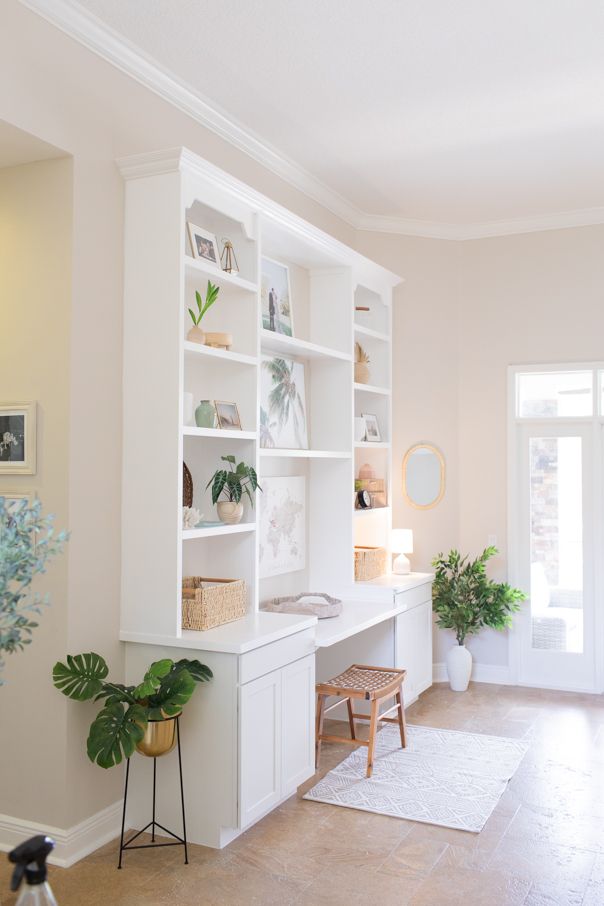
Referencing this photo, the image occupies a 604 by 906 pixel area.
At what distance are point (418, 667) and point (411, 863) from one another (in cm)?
220

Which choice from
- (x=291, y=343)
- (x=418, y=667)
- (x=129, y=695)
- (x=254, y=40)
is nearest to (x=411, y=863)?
(x=129, y=695)

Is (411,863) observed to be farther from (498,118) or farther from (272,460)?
(498,118)

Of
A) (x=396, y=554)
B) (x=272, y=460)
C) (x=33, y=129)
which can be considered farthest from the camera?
(x=396, y=554)

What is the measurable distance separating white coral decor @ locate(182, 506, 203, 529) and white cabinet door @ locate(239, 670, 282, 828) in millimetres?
722

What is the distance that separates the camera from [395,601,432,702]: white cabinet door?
5.11m

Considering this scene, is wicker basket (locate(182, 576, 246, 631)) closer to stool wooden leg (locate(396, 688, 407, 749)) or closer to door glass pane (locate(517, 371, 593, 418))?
stool wooden leg (locate(396, 688, 407, 749))

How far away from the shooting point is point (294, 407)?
504cm

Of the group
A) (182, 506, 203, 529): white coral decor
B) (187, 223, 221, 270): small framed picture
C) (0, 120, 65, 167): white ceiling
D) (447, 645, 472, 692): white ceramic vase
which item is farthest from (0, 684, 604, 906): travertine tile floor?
(0, 120, 65, 167): white ceiling

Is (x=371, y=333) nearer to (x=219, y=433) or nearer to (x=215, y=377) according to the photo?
(x=215, y=377)

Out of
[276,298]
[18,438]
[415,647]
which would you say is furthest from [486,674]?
[18,438]

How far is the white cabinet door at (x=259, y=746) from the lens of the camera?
10.8 ft

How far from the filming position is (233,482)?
3889mm

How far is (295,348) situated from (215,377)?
2.33ft

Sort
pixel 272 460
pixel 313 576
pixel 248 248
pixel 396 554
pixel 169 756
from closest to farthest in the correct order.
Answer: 1. pixel 169 756
2. pixel 248 248
3. pixel 272 460
4. pixel 313 576
5. pixel 396 554
